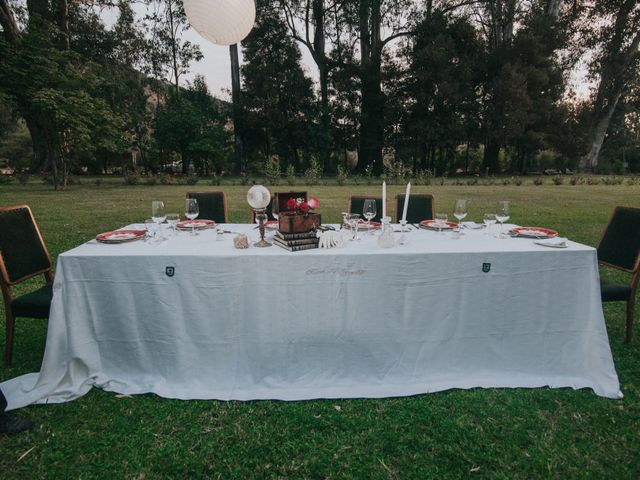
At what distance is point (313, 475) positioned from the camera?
1.82m

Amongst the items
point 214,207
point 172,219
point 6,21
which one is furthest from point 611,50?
point 6,21

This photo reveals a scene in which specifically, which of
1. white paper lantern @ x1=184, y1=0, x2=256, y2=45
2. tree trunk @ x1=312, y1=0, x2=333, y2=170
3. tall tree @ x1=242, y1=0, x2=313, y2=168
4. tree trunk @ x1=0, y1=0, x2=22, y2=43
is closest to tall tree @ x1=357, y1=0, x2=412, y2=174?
tree trunk @ x1=312, y1=0, x2=333, y2=170

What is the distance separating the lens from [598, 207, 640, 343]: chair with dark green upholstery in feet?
9.27

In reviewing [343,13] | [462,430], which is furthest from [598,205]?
[343,13]

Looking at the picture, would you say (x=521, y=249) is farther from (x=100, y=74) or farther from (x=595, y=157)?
(x=595, y=157)

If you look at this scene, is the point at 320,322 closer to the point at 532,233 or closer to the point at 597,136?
the point at 532,233

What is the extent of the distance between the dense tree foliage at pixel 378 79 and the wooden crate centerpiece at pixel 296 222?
23.9 meters

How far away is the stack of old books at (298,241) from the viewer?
235 centimetres

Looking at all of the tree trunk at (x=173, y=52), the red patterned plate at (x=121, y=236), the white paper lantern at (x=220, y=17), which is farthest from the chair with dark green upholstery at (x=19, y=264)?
the tree trunk at (x=173, y=52)

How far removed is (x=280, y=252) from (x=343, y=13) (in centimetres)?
2826

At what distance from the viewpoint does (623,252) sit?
9.76 feet

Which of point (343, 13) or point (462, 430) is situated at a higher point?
point (343, 13)

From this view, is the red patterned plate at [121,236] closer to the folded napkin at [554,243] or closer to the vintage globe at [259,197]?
the vintage globe at [259,197]

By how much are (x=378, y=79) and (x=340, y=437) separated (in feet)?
93.6
